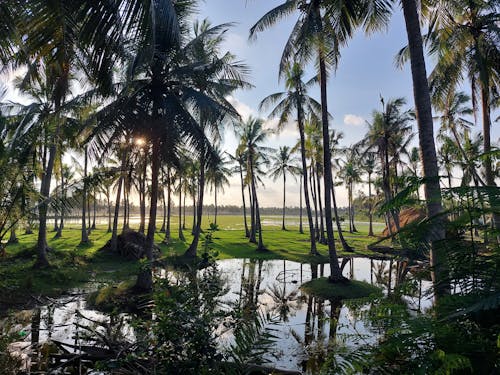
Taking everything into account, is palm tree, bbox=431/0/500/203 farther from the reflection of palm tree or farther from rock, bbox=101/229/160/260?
rock, bbox=101/229/160/260

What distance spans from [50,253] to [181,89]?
13.6m

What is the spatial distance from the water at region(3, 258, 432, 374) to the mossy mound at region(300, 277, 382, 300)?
1.63ft

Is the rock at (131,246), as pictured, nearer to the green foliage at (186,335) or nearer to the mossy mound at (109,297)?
the mossy mound at (109,297)

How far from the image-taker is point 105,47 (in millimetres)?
3742

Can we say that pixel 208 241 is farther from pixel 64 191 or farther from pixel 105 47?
pixel 64 191

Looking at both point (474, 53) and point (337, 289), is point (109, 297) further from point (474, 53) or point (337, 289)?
point (474, 53)

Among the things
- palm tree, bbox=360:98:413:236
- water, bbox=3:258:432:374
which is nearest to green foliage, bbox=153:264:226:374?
water, bbox=3:258:432:374

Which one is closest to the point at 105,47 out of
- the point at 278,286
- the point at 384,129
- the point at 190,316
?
the point at 190,316

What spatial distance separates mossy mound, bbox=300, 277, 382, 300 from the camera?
1257cm

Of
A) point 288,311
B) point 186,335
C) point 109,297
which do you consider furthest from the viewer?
point 109,297

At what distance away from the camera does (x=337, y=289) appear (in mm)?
13016

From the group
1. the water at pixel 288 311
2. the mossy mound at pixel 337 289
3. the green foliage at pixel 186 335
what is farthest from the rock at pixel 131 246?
the green foliage at pixel 186 335

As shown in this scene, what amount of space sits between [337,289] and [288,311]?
3230 millimetres

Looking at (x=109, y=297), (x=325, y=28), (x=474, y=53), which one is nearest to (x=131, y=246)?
(x=109, y=297)
